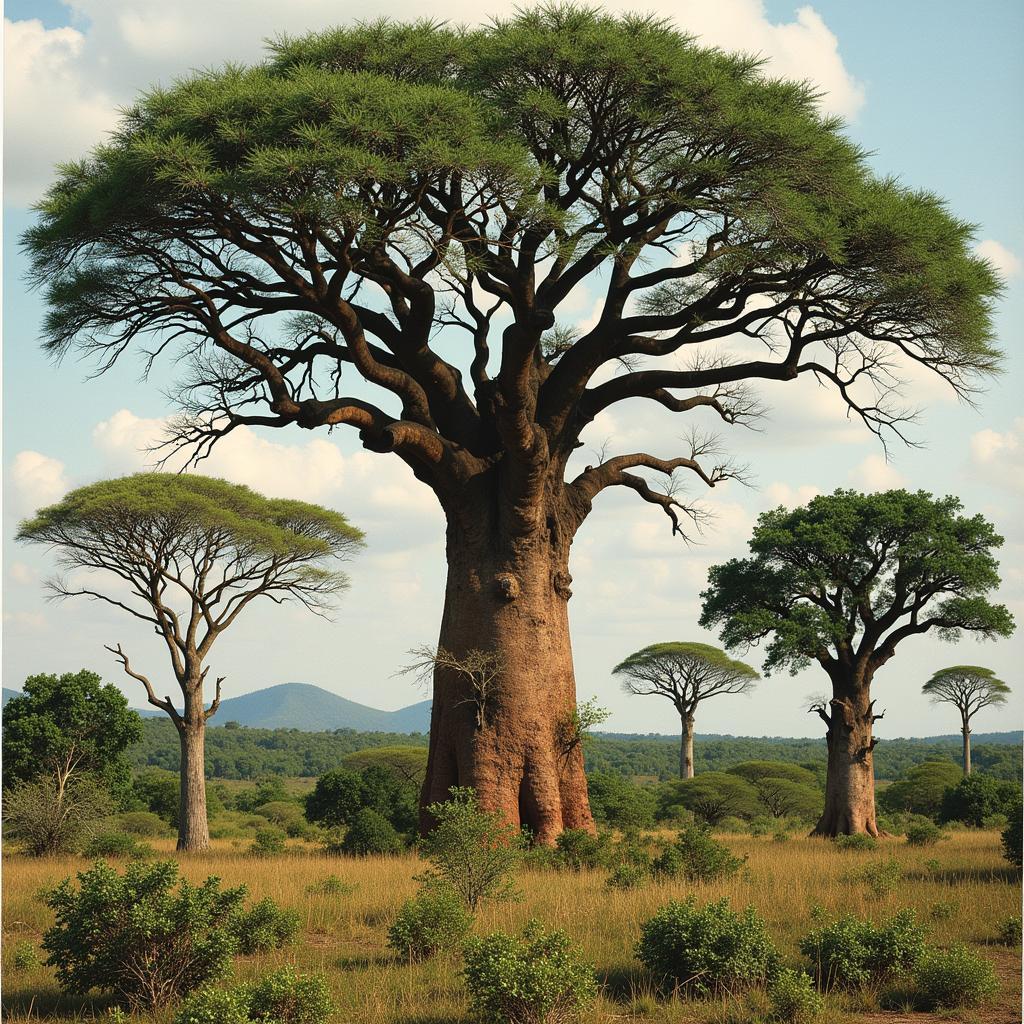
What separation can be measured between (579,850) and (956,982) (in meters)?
6.49

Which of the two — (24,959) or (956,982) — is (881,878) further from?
(24,959)

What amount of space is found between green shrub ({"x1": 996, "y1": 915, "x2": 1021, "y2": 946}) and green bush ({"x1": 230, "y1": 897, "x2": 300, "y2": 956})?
5374mm

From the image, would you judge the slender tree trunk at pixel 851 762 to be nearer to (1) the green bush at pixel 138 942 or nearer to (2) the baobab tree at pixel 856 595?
(2) the baobab tree at pixel 856 595

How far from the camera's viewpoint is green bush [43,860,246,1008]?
6.96m

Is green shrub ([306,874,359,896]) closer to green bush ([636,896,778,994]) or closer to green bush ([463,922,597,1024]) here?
green bush ([636,896,778,994])

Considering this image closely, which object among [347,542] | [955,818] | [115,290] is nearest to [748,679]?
[955,818]

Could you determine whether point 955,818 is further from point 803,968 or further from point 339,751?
point 339,751

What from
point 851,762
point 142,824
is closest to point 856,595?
point 851,762

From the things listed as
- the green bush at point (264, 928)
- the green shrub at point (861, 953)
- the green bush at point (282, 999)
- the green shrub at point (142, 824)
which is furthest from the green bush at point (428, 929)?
the green shrub at point (142, 824)

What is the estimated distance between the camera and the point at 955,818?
28625 mm

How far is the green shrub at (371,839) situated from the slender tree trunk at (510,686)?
1.94 metres

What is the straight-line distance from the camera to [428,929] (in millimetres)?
8281

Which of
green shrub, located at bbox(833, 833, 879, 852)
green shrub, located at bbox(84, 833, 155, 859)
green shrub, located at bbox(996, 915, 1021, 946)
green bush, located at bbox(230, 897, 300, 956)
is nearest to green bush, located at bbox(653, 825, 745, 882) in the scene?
green shrub, located at bbox(996, 915, 1021, 946)

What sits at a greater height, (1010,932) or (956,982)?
(956,982)
